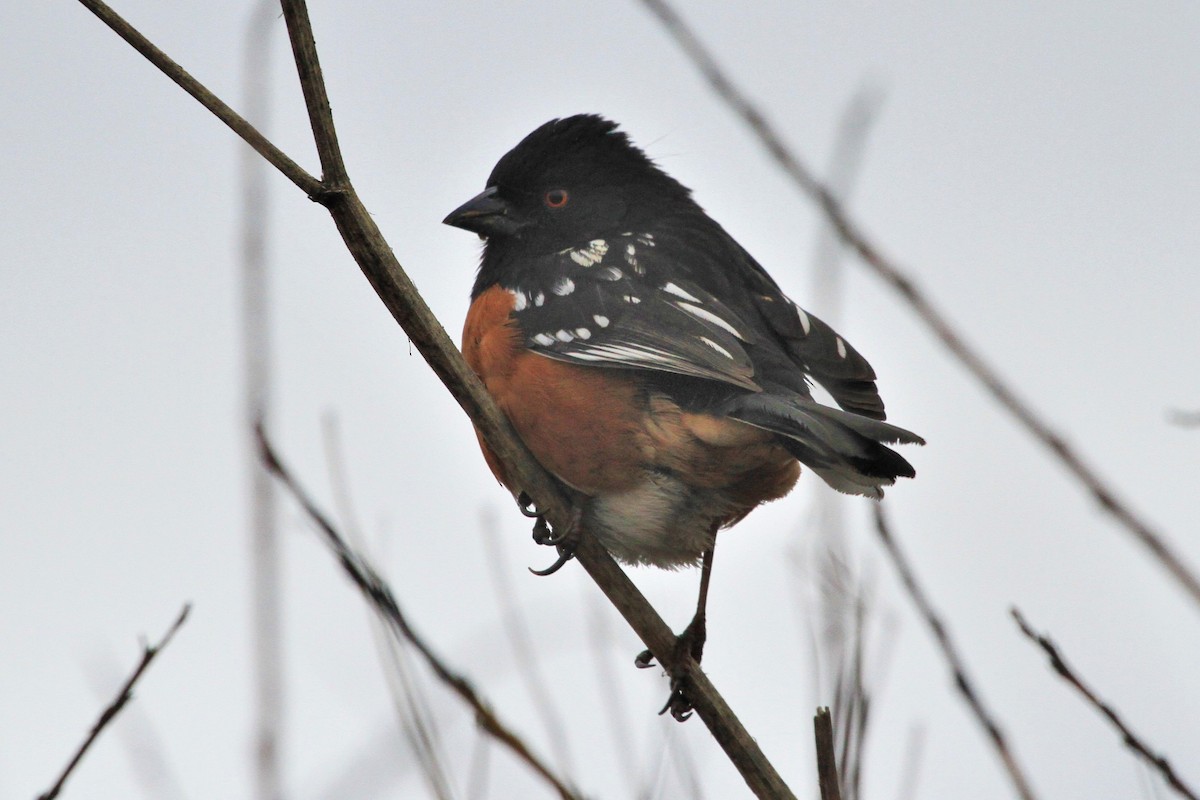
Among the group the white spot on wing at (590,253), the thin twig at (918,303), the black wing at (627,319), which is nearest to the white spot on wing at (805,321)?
the black wing at (627,319)

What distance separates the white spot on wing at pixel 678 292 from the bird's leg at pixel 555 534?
59 centimetres

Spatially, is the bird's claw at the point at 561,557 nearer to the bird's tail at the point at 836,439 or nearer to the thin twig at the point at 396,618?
the bird's tail at the point at 836,439

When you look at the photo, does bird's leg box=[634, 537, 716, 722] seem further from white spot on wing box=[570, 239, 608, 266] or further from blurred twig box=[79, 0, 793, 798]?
white spot on wing box=[570, 239, 608, 266]

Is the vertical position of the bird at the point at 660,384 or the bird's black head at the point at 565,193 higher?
the bird's black head at the point at 565,193

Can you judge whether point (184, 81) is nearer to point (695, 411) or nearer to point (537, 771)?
point (537, 771)

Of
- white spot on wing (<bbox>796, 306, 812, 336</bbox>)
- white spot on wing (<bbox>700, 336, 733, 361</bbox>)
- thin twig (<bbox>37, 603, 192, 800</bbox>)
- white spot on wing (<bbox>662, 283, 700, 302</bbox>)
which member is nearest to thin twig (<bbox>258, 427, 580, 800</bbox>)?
thin twig (<bbox>37, 603, 192, 800</bbox>)

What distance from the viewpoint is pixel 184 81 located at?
171 cm

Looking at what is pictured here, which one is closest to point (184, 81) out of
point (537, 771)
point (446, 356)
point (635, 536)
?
point (446, 356)

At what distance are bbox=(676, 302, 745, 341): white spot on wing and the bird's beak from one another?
0.68 m

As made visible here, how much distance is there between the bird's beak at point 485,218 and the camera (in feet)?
11.0

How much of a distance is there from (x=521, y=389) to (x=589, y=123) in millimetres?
1049

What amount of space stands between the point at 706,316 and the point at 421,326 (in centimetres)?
105

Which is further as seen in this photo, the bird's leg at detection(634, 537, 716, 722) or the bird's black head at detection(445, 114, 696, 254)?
the bird's black head at detection(445, 114, 696, 254)

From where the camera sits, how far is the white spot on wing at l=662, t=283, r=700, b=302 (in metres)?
2.96
